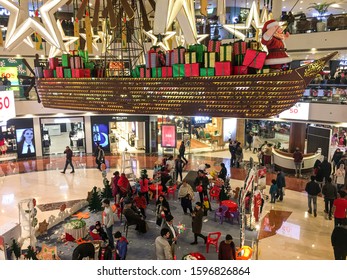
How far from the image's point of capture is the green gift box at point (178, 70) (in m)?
4.11

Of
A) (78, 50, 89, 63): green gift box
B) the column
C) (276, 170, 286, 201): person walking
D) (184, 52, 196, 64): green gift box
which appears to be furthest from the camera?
the column

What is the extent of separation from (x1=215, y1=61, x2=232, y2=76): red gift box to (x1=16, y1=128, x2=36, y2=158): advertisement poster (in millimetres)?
18155

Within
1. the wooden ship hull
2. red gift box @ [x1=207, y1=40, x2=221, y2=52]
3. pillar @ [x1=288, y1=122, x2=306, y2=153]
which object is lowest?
pillar @ [x1=288, y1=122, x2=306, y2=153]

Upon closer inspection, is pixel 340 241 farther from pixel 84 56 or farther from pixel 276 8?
pixel 276 8

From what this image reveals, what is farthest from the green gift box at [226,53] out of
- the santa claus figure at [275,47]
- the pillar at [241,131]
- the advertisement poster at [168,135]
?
the pillar at [241,131]

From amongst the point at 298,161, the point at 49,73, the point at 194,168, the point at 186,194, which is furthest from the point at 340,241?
the point at 194,168

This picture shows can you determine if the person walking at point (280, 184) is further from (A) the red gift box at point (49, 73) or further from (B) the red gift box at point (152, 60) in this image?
(A) the red gift box at point (49, 73)

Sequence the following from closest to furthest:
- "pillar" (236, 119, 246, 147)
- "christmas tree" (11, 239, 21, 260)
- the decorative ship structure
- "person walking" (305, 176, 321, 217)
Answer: the decorative ship structure < "christmas tree" (11, 239, 21, 260) < "person walking" (305, 176, 321, 217) < "pillar" (236, 119, 246, 147)

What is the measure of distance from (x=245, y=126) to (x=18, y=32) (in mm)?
19686

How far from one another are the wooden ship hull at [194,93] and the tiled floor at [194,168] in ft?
18.2

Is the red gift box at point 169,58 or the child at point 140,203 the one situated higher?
the red gift box at point 169,58

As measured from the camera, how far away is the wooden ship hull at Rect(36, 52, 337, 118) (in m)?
3.70

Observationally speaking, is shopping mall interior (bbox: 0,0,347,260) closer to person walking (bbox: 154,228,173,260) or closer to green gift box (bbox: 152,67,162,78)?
green gift box (bbox: 152,67,162,78)

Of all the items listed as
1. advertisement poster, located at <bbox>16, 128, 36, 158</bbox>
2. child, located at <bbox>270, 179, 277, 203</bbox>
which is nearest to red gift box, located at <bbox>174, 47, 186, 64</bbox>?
child, located at <bbox>270, 179, 277, 203</bbox>
